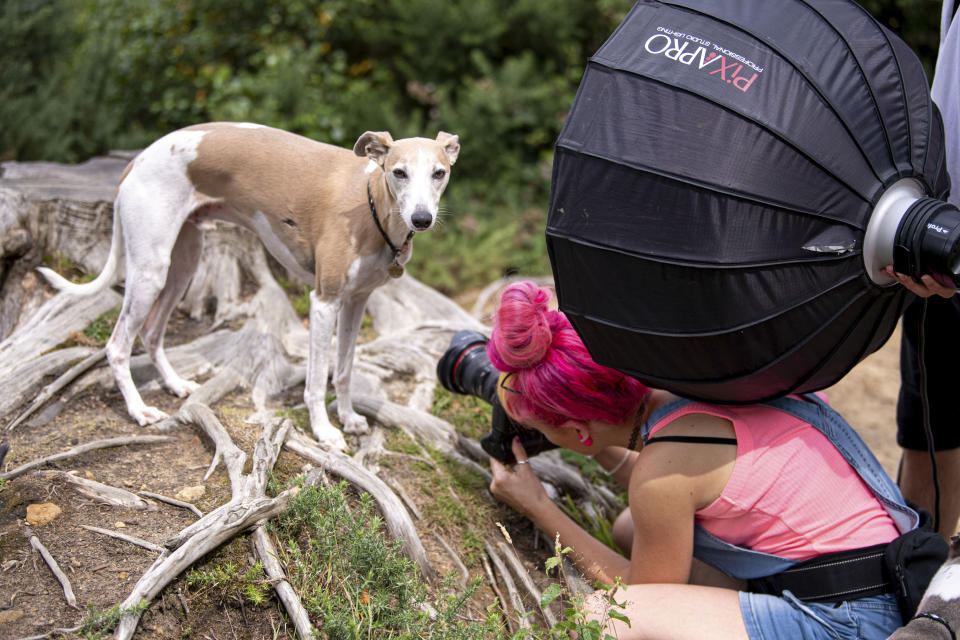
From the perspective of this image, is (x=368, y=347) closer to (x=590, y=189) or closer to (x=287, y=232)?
(x=287, y=232)

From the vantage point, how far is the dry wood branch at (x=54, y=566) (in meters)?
2.45

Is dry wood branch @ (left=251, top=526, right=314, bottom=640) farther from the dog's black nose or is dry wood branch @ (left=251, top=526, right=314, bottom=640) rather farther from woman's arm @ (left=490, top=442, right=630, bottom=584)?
the dog's black nose

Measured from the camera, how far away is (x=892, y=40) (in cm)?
234

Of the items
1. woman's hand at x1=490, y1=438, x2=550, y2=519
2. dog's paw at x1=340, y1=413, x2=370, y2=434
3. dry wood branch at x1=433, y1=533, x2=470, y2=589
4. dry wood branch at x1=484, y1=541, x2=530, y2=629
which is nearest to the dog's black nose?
woman's hand at x1=490, y1=438, x2=550, y2=519

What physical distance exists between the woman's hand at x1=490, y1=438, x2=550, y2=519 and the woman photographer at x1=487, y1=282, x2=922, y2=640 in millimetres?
532

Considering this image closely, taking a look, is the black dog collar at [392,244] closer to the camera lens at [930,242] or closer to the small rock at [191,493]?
the small rock at [191,493]

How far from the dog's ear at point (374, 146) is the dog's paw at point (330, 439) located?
48.5 inches

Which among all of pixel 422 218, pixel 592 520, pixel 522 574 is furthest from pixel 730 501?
pixel 422 218

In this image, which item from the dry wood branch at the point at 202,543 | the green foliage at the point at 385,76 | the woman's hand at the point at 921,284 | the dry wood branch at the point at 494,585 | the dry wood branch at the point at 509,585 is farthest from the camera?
the green foliage at the point at 385,76

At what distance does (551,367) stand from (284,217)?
5.15 ft

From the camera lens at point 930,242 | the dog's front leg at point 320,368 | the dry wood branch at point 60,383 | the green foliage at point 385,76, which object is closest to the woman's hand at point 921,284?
the camera lens at point 930,242

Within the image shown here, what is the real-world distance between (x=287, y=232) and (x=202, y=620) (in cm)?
175

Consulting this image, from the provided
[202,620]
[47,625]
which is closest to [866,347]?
[202,620]

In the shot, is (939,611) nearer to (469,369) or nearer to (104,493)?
(469,369)
